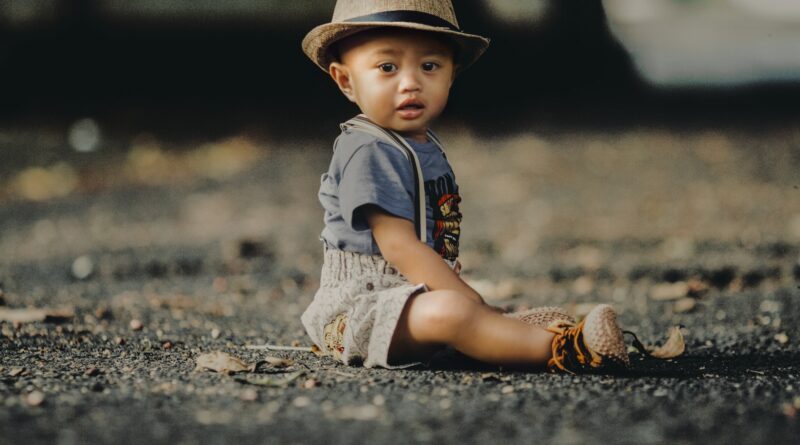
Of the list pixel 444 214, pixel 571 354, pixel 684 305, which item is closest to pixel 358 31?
pixel 444 214

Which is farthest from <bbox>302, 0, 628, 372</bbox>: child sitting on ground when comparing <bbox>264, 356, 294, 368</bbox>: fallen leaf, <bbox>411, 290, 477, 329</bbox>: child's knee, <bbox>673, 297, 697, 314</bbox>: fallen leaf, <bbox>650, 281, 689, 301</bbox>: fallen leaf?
<bbox>650, 281, 689, 301</bbox>: fallen leaf

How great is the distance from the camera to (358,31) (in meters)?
2.76

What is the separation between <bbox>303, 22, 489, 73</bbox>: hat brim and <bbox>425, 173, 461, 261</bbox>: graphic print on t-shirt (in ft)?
1.18

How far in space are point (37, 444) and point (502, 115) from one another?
1071cm

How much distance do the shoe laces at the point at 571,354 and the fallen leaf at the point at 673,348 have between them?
486mm

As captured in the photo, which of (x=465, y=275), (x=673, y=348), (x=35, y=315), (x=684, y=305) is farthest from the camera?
(x=465, y=275)

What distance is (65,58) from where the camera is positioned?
12.3 m

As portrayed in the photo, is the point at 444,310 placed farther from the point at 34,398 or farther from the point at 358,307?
the point at 34,398

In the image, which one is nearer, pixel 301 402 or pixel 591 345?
pixel 301 402

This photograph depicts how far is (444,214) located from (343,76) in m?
0.50

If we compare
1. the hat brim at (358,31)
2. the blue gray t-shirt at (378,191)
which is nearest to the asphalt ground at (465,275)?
the blue gray t-shirt at (378,191)

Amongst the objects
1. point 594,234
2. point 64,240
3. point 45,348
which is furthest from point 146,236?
point 45,348

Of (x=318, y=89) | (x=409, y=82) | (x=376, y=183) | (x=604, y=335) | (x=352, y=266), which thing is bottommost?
(x=604, y=335)

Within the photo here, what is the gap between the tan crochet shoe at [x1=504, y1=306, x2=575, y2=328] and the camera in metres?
2.81
